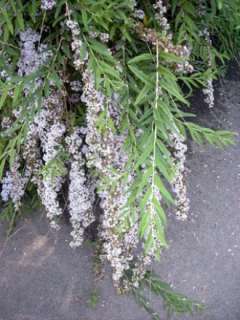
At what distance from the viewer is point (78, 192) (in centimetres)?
175

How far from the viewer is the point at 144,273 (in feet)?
6.16

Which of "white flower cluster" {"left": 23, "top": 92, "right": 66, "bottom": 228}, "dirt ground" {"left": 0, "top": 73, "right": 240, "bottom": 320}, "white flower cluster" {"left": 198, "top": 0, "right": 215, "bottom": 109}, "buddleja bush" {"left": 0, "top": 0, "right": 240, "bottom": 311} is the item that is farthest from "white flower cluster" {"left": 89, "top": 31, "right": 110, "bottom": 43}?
"dirt ground" {"left": 0, "top": 73, "right": 240, "bottom": 320}

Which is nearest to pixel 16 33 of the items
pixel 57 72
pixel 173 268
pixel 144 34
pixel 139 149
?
pixel 57 72

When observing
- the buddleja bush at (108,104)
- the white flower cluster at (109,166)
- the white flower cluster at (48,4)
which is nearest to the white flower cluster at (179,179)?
the buddleja bush at (108,104)

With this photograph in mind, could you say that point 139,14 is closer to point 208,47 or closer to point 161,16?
point 161,16

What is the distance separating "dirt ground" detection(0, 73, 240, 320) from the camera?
6.66ft

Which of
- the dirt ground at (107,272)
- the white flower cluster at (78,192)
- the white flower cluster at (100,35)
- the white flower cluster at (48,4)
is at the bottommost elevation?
the dirt ground at (107,272)

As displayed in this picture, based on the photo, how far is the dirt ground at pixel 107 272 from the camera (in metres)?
2.03

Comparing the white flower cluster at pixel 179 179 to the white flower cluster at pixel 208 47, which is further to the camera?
the white flower cluster at pixel 208 47

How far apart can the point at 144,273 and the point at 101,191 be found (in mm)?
436

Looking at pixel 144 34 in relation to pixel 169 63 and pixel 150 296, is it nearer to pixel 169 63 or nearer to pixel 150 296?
pixel 169 63

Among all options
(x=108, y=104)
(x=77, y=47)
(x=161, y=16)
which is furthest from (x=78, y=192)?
(x=161, y=16)

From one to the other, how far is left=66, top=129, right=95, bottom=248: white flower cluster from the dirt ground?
24cm

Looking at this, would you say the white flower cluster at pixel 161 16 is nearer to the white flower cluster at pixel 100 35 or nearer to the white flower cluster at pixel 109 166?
the white flower cluster at pixel 100 35
